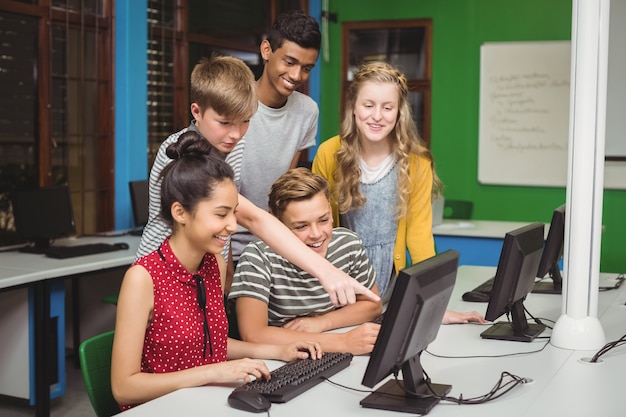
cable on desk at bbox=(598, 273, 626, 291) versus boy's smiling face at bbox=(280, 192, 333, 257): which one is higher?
boy's smiling face at bbox=(280, 192, 333, 257)

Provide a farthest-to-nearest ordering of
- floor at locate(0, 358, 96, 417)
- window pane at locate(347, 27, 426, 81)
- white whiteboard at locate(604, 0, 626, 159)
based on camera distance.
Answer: window pane at locate(347, 27, 426, 81), white whiteboard at locate(604, 0, 626, 159), floor at locate(0, 358, 96, 417)

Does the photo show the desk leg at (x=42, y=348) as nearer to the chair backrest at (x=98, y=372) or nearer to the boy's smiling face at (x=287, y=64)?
the boy's smiling face at (x=287, y=64)

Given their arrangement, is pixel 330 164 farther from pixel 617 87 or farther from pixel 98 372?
pixel 617 87

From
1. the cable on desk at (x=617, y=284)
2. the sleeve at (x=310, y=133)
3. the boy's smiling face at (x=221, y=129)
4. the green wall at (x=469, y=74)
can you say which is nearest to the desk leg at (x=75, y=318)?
the sleeve at (x=310, y=133)

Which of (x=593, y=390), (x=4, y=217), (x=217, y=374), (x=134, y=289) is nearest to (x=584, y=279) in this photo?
(x=593, y=390)

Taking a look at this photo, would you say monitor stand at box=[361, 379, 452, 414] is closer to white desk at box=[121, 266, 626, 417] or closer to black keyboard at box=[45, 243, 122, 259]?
white desk at box=[121, 266, 626, 417]

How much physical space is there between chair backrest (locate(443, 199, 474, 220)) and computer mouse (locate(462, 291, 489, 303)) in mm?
3155

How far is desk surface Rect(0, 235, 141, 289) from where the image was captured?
11.0 feet

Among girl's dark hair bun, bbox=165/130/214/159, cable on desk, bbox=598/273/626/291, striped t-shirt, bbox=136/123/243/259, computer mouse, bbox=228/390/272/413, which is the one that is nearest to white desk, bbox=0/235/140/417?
striped t-shirt, bbox=136/123/243/259

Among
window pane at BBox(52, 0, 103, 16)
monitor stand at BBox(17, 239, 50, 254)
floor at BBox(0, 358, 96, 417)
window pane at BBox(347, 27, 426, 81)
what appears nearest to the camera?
floor at BBox(0, 358, 96, 417)

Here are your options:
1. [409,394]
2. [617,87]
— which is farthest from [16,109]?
[617,87]

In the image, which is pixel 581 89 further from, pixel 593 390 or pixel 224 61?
pixel 224 61

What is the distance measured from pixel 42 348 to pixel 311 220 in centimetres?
176

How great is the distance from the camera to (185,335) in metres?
1.91
